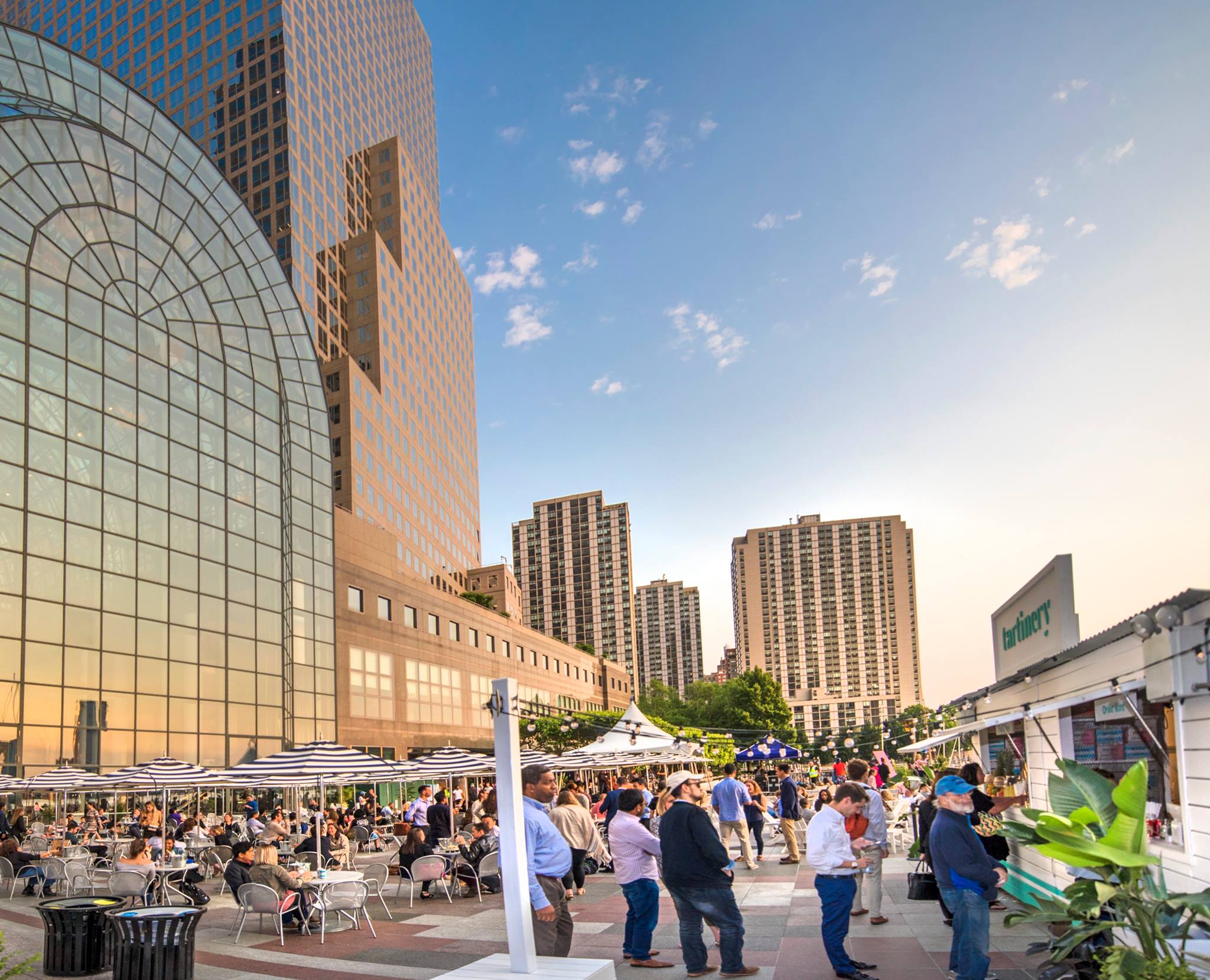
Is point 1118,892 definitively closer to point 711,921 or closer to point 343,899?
point 711,921

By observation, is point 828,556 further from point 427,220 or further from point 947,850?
point 947,850

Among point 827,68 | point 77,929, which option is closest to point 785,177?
point 827,68

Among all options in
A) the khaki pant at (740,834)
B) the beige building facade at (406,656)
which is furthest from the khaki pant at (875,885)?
the beige building facade at (406,656)

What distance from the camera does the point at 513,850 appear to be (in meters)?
6.16

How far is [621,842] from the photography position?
8914 mm

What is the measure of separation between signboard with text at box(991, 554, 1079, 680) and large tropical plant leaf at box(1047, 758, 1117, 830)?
16.9 feet

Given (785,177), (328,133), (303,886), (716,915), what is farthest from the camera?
(328,133)

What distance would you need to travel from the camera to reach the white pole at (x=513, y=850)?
6.11 metres

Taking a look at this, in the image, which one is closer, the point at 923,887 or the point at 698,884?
the point at 698,884

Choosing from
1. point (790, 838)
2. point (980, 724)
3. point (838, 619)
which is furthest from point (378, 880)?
point (838, 619)

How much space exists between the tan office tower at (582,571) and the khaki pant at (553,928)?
158274 millimetres

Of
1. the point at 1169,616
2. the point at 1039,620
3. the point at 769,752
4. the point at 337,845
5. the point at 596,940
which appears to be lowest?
the point at 337,845

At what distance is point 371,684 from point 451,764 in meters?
25.5

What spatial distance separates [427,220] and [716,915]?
91843 millimetres
